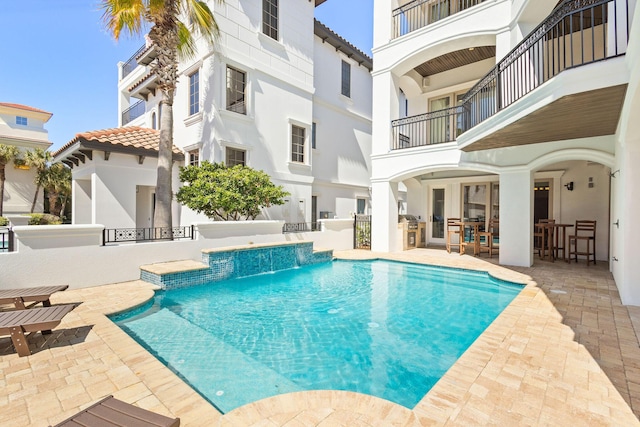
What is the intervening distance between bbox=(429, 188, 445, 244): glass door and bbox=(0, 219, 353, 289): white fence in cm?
1045

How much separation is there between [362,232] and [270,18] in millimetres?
10594

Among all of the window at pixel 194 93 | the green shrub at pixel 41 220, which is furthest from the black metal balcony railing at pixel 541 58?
the green shrub at pixel 41 220

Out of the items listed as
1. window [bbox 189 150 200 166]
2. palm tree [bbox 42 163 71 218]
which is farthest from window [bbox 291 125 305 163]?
palm tree [bbox 42 163 71 218]

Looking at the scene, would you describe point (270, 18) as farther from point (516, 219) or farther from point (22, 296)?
point (22, 296)

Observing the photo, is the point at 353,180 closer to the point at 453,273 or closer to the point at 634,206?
the point at 453,273

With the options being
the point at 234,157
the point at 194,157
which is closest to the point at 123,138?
the point at 194,157

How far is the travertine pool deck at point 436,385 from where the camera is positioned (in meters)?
2.62

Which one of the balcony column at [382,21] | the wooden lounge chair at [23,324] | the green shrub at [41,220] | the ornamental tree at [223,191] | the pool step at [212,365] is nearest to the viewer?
the pool step at [212,365]

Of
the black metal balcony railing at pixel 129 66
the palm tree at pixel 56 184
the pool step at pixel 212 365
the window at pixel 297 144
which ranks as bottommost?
the pool step at pixel 212 365

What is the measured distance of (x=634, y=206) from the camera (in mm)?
5711

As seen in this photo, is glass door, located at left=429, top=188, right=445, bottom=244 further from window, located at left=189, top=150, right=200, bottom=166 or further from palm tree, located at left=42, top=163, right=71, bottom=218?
palm tree, located at left=42, top=163, right=71, bottom=218

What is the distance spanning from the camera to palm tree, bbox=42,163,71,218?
22531 mm

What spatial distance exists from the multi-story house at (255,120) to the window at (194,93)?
0.04 metres

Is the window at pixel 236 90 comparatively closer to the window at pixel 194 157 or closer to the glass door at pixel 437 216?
the window at pixel 194 157
